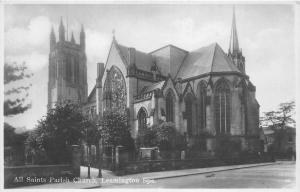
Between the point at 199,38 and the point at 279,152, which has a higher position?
the point at 199,38

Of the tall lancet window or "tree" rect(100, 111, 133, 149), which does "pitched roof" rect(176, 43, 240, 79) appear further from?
"tree" rect(100, 111, 133, 149)

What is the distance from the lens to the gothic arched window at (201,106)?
43.7 metres

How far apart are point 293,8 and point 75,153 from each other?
584 inches

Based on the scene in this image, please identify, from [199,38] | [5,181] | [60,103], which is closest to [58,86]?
[60,103]

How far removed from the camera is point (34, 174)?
19250 mm

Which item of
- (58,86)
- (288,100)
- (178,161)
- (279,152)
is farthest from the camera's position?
(58,86)

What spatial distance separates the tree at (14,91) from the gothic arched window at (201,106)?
26.9 m

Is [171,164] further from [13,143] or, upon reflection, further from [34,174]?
[13,143]

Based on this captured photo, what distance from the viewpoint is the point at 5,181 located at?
18156 millimetres

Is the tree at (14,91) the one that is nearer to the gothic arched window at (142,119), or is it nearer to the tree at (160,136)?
the tree at (160,136)

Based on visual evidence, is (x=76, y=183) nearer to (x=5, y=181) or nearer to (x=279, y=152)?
(x=5, y=181)

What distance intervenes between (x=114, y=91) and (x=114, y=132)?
12.4m

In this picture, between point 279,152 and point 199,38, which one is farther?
point 279,152

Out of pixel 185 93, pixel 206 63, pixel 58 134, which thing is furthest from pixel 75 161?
pixel 206 63
